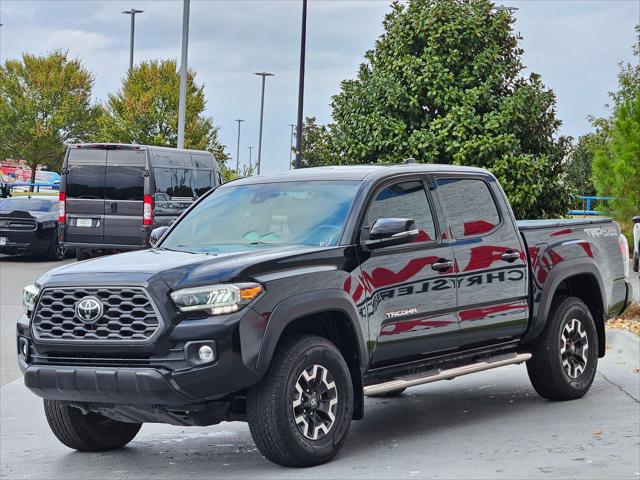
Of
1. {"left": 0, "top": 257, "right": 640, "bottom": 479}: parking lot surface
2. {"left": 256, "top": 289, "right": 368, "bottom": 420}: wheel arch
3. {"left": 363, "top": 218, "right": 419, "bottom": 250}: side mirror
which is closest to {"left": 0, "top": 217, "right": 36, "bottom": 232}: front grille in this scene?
{"left": 0, "top": 257, "right": 640, "bottom": 479}: parking lot surface

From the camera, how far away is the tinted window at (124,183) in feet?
79.3

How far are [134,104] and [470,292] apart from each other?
5224 cm

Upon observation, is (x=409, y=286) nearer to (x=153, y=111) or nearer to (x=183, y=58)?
(x=183, y=58)

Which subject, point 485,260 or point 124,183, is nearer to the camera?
point 485,260

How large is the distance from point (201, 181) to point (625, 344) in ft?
45.1

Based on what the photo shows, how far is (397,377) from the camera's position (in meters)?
8.30

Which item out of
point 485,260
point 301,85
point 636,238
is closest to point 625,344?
point 485,260

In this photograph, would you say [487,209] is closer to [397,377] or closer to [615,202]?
[397,377]

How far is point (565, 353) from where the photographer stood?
9867 mm

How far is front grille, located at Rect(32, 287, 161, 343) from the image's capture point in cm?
711

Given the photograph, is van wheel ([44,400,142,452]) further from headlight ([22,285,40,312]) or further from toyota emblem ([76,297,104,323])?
toyota emblem ([76,297,104,323])

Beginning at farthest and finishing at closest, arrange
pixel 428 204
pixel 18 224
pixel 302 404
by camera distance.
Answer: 1. pixel 18 224
2. pixel 428 204
3. pixel 302 404

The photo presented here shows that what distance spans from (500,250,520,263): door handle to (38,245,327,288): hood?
1.95 m

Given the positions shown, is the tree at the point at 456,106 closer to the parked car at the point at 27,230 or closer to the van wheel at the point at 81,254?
the van wheel at the point at 81,254
